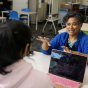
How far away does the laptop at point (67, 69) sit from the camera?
0.97m

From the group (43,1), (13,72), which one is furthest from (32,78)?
(43,1)

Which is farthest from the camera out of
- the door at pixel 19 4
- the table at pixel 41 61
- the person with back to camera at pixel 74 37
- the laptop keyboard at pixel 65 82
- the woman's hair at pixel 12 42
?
the door at pixel 19 4

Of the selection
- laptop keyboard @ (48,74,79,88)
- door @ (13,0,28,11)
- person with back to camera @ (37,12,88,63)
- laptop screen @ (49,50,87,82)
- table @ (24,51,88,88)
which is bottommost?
laptop keyboard @ (48,74,79,88)

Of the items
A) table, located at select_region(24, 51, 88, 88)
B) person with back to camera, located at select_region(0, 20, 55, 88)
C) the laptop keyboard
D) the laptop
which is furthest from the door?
person with back to camera, located at select_region(0, 20, 55, 88)

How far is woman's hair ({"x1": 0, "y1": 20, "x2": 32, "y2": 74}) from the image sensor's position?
19.1 inches

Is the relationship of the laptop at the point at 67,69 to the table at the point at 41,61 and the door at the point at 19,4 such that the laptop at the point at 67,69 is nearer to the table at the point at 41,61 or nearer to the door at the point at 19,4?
the table at the point at 41,61

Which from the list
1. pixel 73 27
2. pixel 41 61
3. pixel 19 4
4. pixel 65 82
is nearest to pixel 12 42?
pixel 65 82

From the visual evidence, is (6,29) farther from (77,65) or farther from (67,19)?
(67,19)

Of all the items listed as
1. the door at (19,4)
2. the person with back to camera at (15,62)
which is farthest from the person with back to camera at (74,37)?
the door at (19,4)

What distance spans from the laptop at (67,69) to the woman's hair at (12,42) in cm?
53

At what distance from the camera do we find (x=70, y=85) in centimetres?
95

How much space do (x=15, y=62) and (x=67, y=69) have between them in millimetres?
582

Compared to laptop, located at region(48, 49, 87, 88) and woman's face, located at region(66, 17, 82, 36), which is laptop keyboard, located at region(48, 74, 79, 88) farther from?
woman's face, located at region(66, 17, 82, 36)

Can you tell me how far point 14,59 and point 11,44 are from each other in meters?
0.06
